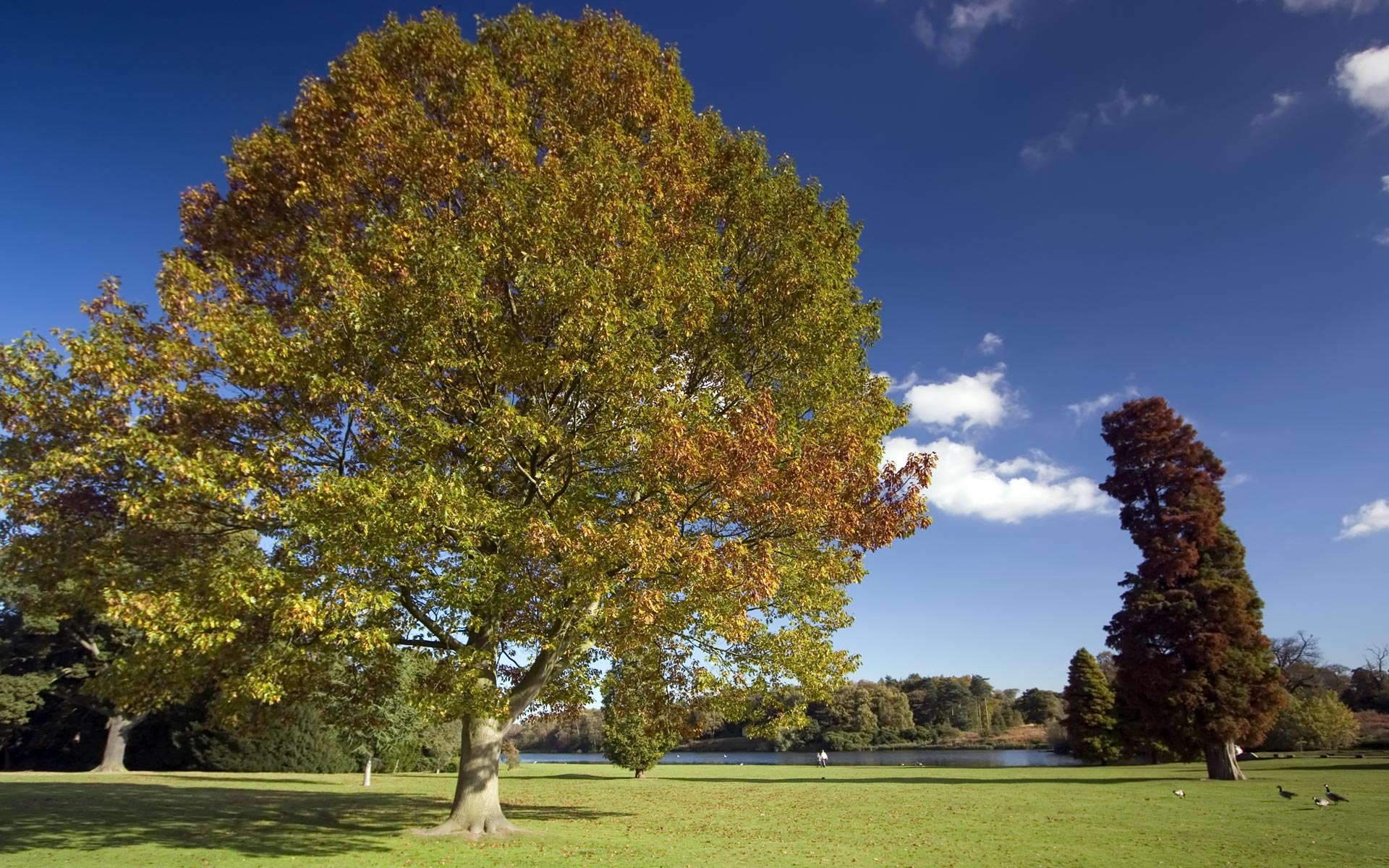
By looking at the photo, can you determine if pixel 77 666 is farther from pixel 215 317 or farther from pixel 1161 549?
pixel 1161 549

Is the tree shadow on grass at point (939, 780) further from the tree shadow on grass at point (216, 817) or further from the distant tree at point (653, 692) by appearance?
the distant tree at point (653, 692)

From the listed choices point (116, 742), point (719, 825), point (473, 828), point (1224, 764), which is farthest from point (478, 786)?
point (116, 742)

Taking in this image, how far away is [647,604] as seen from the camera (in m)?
10.0

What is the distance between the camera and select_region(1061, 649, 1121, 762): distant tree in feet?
160

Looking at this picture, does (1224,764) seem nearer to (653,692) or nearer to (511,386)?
(653,692)

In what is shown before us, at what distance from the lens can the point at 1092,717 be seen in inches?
1929

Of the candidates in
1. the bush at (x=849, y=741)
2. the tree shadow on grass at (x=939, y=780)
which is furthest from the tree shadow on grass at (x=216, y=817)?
the bush at (x=849, y=741)

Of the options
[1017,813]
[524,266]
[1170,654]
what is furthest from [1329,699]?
[524,266]

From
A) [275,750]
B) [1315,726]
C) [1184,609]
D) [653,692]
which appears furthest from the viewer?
[1315,726]

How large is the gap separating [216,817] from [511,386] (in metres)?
13.9

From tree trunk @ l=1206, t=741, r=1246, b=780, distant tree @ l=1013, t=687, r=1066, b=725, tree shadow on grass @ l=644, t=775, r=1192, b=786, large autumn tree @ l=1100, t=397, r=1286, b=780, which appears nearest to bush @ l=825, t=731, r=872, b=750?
distant tree @ l=1013, t=687, r=1066, b=725

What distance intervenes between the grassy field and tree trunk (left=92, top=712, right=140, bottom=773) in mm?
4402

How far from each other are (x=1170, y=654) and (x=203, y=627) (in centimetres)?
3814

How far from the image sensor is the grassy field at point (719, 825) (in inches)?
486
